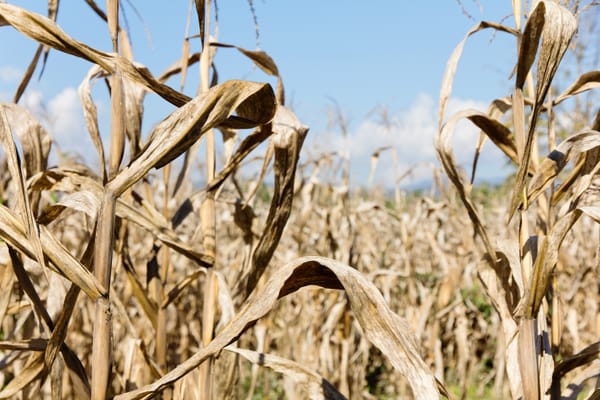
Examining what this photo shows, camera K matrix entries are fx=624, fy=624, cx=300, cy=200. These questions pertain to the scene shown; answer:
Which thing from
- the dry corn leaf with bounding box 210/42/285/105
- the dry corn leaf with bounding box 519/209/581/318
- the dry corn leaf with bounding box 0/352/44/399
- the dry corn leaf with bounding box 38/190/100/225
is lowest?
the dry corn leaf with bounding box 0/352/44/399

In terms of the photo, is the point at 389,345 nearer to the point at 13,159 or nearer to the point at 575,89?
the point at 13,159

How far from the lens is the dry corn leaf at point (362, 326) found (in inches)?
36.2

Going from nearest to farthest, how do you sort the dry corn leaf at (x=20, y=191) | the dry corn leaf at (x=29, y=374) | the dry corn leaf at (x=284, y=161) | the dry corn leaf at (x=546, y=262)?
the dry corn leaf at (x=20, y=191) → the dry corn leaf at (x=546, y=262) → the dry corn leaf at (x=29, y=374) → the dry corn leaf at (x=284, y=161)

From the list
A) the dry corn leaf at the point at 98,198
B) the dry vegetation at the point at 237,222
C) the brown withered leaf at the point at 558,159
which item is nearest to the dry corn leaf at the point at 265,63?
the dry vegetation at the point at 237,222

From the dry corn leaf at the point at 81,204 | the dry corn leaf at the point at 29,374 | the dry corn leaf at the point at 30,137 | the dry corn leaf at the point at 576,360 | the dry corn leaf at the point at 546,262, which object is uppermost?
the dry corn leaf at the point at 30,137

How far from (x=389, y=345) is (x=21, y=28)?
73 cm

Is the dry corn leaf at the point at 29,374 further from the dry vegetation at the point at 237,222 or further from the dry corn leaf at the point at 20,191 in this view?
the dry corn leaf at the point at 20,191

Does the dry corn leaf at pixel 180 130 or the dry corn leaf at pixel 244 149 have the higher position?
the dry corn leaf at pixel 244 149

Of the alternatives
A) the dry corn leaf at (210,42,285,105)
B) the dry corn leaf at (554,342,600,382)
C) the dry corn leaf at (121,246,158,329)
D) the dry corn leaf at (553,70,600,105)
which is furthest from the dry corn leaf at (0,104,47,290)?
the dry corn leaf at (553,70,600,105)

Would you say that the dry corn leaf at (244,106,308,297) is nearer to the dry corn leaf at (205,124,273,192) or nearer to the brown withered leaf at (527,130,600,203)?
the dry corn leaf at (205,124,273,192)

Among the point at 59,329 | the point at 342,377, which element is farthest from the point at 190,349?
the point at 59,329

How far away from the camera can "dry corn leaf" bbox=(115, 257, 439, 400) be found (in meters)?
0.92

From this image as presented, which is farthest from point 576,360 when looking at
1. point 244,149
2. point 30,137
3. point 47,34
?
point 30,137

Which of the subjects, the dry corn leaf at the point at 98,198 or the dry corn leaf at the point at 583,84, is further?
the dry corn leaf at the point at 583,84
